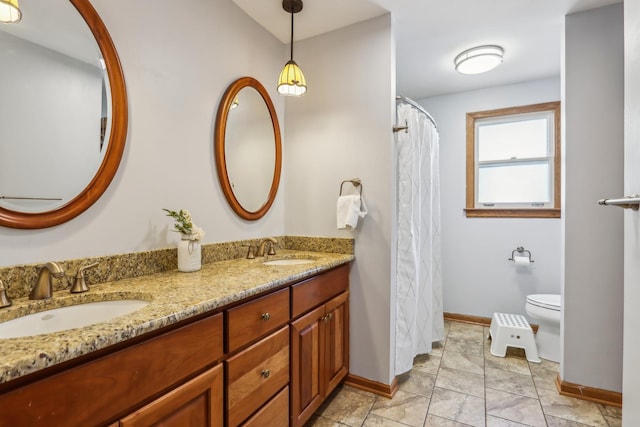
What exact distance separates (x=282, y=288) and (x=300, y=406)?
0.62 metres

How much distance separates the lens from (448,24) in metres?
2.03

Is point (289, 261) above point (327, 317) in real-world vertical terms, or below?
above

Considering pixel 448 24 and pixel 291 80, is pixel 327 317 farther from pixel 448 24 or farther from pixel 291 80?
pixel 448 24

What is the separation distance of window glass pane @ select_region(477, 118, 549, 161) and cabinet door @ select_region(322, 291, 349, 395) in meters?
2.22

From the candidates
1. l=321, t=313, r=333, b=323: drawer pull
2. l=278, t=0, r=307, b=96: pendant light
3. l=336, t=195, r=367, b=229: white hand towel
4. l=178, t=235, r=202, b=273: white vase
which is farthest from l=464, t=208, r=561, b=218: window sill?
l=178, t=235, r=202, b=273: white vase

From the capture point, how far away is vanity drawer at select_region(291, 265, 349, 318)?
1.45 meters

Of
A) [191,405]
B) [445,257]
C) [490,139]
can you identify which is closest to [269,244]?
[191,405]

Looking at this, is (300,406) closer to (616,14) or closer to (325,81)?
(325,81)

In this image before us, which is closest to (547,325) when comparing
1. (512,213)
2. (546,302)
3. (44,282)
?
(546,302)

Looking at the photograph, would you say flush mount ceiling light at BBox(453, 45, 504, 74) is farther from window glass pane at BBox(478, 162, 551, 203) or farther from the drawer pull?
the drawer pull

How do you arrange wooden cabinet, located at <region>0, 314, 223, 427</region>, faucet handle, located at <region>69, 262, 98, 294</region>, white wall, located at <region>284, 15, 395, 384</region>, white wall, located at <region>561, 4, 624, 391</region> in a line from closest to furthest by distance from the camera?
wooden cabinet, located at <region>0, 314, 223, 427</region> < faucet handle, located at <region>69, 262, 98, 294</region> < white wall, located at <region>561, 4, 624, 391</region> < white wall, located at <region>284, 15, 395, 384</region>

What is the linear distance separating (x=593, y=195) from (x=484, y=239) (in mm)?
1225

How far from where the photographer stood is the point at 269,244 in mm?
1969

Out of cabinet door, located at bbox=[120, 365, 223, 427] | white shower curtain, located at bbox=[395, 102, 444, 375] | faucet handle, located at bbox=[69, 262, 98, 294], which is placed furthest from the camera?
white shower curtain, located at bbox=[395, 102, 444, 375]
